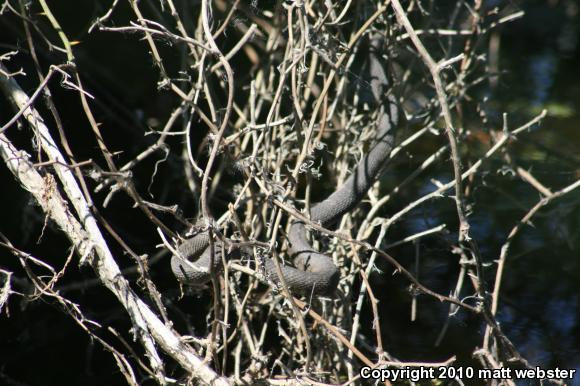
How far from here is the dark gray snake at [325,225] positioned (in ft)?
6.79

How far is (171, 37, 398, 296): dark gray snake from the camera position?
6.79 ft

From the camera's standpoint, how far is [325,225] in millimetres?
2346

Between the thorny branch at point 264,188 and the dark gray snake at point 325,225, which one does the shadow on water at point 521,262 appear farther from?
the dark gray snake at point 325,225

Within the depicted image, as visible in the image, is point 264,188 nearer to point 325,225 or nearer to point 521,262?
point 325,225

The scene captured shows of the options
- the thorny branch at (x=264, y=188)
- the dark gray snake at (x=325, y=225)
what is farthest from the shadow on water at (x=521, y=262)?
the dark gray snake at (x=325, y=225)

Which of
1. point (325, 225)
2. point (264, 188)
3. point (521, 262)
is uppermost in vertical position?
point (264, 188)

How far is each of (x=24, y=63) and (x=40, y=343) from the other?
1469mm

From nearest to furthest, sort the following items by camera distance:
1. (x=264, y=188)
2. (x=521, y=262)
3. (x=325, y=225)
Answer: (x=264, y=188), (x=325, y=225), (x=521, y=262)

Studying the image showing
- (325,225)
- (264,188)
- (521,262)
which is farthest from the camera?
(521,262)

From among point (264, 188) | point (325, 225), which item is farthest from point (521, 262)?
point (264, 188)

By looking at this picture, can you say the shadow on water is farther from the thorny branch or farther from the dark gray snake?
the dark gray snake

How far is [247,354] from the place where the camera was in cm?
265

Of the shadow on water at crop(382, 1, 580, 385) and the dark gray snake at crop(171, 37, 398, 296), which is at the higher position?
the dark gray snake at crop(171, 37, 398, 296)

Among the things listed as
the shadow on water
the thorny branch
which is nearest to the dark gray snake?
the thorny branch
